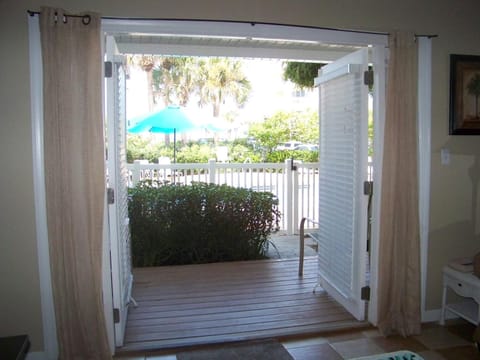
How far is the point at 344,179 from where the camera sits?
332 centimetres

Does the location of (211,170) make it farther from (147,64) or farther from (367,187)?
(147,64)

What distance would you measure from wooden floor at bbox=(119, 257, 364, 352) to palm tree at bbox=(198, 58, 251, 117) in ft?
37.1

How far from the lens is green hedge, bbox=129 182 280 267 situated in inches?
184

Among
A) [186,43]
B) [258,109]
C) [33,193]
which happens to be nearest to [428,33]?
[186,43]

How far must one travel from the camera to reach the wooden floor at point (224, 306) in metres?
3.00

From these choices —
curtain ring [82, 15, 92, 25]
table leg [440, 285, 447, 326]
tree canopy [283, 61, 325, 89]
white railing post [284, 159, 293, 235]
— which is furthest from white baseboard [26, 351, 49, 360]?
tree canopy [283, 61, 325, 89]

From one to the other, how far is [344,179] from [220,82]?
12.6m

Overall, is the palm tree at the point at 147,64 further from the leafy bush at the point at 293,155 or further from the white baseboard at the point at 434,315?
the white baseboard at the point at 434,315

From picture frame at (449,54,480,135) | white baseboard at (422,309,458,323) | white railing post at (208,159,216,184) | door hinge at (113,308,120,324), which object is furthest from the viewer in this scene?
white railing post at (208,159,216,184)

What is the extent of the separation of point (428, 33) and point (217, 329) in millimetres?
2697

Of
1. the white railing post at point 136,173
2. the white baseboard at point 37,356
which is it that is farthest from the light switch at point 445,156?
the white railing post at point 136,173

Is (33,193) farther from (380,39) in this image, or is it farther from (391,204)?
(380,39)

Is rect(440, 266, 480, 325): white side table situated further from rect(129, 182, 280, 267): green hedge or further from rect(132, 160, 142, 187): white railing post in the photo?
rect(132, 160, 142, 187): white railing post

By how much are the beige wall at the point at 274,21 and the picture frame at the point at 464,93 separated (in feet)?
0.17
